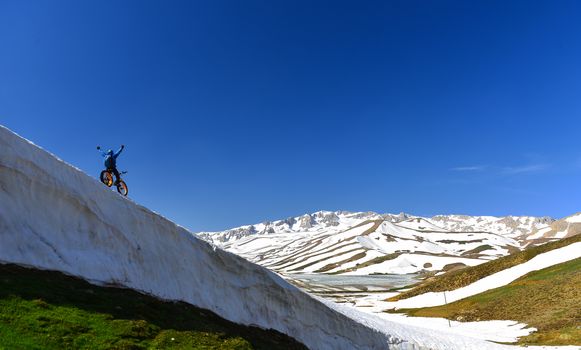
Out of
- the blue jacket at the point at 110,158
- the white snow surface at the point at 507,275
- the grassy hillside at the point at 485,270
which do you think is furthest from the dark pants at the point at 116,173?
the grassy hillside at the point at 485,270

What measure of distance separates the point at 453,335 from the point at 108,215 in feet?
122

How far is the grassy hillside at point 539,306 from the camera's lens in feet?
143

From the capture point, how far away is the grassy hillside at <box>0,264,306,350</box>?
536 inches

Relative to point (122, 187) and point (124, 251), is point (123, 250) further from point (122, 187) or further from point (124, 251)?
point (122, 187)

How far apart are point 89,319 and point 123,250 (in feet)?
19.0

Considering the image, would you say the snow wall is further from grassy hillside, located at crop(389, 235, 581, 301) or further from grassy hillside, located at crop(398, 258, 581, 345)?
grassy hillside, located at crop(389, 235, 581, 301)

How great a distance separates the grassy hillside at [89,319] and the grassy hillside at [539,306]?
36.5m

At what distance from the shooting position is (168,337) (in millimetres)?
16938

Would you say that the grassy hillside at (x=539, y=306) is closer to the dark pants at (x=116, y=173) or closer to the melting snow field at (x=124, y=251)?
the melting snow field at (x=124, y=251)

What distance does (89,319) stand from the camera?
15.5 metres

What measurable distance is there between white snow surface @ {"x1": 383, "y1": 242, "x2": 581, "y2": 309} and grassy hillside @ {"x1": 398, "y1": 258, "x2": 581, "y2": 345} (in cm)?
370

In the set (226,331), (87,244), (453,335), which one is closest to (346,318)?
(226,331)

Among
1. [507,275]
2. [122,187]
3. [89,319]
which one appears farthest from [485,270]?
[89,319]

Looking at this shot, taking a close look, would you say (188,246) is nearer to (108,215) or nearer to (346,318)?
(108,215)
